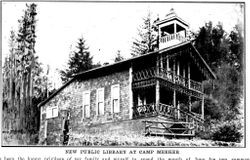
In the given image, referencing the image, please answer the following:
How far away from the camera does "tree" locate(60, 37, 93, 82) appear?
13.1 meters

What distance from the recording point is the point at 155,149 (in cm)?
1235

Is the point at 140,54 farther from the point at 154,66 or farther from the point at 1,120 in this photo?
the point at 1,120

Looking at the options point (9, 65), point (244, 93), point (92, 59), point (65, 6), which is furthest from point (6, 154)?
point (244, 93)

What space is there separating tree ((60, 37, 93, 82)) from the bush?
3928mm

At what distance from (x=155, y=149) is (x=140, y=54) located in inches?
105

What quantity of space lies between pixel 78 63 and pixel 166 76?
248cm

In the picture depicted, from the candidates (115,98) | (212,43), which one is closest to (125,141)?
(115,98)

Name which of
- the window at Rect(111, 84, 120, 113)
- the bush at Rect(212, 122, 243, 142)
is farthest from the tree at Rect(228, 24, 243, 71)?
the window at Rect(111, 84, 120, 113)

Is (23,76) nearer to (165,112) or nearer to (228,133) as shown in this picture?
(165,112)

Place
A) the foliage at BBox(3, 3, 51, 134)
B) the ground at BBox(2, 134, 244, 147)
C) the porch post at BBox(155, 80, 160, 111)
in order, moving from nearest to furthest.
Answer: the ground at BBox(2, 134, 244, 147), the porch post at BBox(155, 80, 160, 111), the foliage at BBox(3, 3, 51, 134)

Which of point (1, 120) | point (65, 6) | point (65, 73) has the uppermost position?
point (65, 6)
